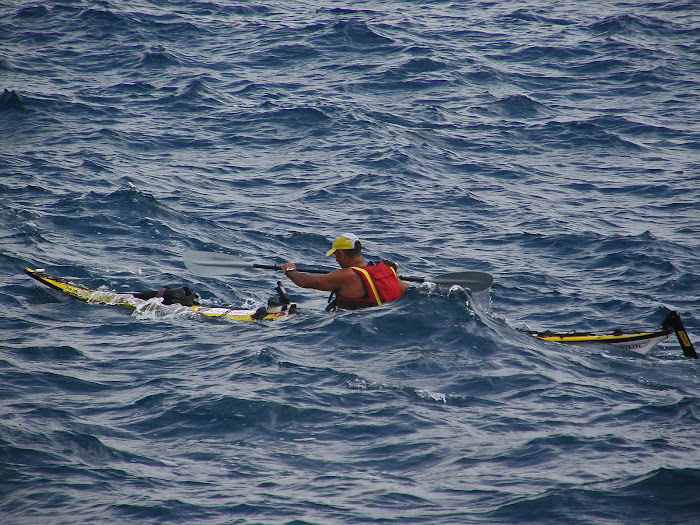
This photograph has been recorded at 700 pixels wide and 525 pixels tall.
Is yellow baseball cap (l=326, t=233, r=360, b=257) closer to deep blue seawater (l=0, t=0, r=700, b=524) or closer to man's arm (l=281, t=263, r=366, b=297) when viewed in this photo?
man's arm (l=281, t=263, r=366, b=297)

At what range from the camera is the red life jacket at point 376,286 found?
9.52 m

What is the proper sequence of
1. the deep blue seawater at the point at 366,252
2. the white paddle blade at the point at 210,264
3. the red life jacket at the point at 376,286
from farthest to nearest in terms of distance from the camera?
the white paddle blade at the point at 210,264, the red life jacket at the point at 376,286, the deep blue seawater at the point at 366,252

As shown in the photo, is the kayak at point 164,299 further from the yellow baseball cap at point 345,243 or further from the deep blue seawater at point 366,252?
the yellow baseball cap at point 345,243

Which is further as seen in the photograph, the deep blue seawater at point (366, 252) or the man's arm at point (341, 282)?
the man's arm at point (341, 282)

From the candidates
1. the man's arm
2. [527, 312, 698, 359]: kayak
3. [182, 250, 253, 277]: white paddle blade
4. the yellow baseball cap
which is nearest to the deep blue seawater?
[527, 312, 698, 359]: kayak

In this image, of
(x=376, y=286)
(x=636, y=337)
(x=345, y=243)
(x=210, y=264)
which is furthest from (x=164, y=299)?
(x=636, y=337)

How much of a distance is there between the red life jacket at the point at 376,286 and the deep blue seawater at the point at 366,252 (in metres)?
0.21

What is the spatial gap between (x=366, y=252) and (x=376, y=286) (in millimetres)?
3329

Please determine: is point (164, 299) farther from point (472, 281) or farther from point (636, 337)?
point (636, 337)

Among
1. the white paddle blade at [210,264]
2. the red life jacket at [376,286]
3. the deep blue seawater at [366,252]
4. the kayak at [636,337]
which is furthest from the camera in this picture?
the white paddle blade at [210,264]

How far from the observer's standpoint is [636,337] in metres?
9.16

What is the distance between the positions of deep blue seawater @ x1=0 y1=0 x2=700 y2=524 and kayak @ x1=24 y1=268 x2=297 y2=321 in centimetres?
23

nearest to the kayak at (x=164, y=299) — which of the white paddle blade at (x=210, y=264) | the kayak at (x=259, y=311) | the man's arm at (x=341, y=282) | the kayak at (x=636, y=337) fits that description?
the kayak at (x=259, y=311)

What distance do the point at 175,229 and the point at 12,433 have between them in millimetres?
7122
